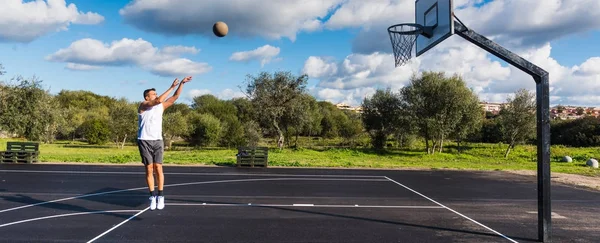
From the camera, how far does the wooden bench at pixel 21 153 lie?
713 inches

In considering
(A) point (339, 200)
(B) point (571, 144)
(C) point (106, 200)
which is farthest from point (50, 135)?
(B) point (571, 144)

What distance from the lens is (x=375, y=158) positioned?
26.6 metres

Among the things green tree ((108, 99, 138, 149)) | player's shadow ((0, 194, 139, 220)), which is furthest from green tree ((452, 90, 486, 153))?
green tree ((108, 99, 138, 149))

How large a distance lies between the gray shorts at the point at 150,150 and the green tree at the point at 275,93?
79.3ft

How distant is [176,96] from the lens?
264 inches

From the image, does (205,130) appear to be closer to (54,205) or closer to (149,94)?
(54,205)

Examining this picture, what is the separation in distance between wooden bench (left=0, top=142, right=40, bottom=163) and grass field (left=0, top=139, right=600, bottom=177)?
1.18 m

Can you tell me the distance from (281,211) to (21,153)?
15441mm

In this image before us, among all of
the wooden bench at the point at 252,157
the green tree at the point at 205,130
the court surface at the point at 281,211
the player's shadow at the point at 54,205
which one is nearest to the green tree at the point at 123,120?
the green tree at the point at 205,130

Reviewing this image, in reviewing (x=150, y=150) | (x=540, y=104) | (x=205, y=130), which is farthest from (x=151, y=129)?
(x=205, y=130)

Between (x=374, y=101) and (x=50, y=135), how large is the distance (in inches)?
934

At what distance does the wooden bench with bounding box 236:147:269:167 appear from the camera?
1859 centimetres

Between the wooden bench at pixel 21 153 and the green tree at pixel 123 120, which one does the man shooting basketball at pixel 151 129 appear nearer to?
the wooden bench at pixel 21 153

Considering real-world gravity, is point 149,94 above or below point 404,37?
below
